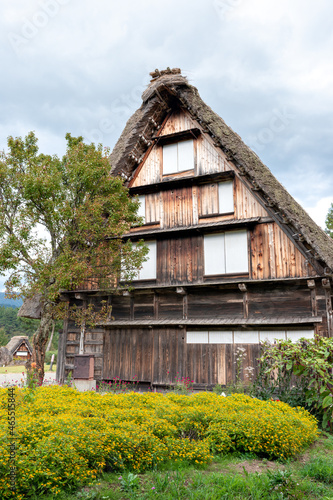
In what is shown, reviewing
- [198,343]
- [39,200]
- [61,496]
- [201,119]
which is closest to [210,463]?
[61,496]

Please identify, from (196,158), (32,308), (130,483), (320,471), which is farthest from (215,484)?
(196,158)

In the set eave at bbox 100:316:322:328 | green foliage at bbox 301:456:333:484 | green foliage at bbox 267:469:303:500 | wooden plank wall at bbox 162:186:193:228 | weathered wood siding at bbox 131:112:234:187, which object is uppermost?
weathered wood siding at bbox 131:112:234:187

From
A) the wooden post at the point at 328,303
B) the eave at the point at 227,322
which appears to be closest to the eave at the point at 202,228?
the wooden post at the point at 328,303

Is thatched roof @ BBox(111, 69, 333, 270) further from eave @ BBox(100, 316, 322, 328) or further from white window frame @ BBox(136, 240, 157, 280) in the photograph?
white window frame @ BBox(136, 240, 157, 280)

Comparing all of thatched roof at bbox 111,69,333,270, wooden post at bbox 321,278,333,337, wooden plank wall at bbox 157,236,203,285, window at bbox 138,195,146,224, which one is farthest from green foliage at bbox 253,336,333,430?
window at bbox 138,195,146,224

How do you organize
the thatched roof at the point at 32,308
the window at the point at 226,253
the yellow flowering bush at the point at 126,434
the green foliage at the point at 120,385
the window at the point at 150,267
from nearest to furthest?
the yellow flowering bush at the point at 126,434, the window at the point at 226,253, the green foliage at the point at 120,385, the window at the point at 150,267, the thatched roof at the point at 32,308

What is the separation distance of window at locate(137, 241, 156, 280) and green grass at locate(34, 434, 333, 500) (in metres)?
8.68

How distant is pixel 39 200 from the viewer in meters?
10.6

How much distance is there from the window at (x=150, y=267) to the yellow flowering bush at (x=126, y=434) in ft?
21.2

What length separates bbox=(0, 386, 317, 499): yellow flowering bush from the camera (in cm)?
381

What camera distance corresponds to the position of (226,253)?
40.1 ft

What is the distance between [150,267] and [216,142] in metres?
4.68

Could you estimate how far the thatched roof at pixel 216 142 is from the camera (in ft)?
35.3

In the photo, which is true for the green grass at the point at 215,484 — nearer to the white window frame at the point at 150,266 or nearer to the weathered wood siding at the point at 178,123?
the white window frame at the point at 150,266
